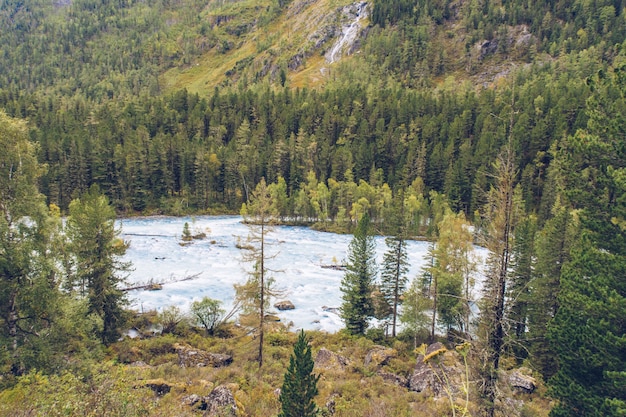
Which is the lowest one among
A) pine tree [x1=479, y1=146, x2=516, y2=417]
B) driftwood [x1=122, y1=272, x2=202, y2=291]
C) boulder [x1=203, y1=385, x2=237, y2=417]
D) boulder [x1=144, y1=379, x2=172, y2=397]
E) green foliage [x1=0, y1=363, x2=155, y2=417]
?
driftwood [x1=122, y1=272, x2=202, y2=291]

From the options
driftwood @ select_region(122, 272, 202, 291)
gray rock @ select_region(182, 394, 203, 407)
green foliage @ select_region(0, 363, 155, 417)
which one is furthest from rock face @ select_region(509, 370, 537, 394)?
driftwood @ select_region(122, 272, 202, 291)

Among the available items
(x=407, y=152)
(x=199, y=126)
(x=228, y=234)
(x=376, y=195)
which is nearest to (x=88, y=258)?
(x=228, y=234)

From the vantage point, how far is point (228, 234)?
257 ft

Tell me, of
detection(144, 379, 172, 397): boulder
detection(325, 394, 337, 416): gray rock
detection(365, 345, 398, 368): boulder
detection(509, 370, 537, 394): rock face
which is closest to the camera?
detection(325, 394, 337, 416): gray rock

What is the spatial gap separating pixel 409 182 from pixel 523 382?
86518 millimetres

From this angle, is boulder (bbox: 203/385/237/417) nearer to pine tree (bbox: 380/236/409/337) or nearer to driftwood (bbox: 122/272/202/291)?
pine tree (bbox: 380/236/409/337)

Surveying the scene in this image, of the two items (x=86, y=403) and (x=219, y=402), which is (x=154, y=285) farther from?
(x=86, y=403)

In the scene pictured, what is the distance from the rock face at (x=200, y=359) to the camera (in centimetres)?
2753

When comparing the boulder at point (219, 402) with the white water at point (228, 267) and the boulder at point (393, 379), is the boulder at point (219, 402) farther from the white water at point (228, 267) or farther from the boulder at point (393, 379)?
the boulder at point (393, 379)

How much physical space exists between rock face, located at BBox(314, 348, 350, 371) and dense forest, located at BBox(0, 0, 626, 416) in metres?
3.64

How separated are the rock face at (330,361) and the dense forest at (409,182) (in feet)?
12.0

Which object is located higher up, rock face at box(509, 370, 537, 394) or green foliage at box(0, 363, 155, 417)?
green foliage at box(0, 363, 155, 417)

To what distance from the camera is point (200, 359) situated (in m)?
28.1

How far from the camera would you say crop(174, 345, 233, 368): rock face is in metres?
27.5
